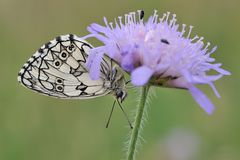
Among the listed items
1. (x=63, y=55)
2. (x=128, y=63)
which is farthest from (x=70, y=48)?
(x=128, y=63)

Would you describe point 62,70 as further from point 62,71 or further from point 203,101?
point 203,101

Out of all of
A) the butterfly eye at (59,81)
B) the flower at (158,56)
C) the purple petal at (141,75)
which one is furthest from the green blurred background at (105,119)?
the purple petal at (141,75)

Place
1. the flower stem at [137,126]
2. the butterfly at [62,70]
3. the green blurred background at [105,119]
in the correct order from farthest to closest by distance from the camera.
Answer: the green blurred background at [105,119]
the butterfly at [62,70]
the flower stem at [137,126]

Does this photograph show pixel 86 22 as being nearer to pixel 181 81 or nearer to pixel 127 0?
pixel 127 0

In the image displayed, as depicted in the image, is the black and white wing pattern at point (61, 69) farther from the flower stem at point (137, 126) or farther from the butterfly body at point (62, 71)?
the flower stem at point (137, 126)

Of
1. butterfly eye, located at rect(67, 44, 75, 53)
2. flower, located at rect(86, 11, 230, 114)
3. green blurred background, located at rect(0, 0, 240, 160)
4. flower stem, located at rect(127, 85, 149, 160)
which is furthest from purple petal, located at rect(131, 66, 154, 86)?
green blurred background, located at rect(0, 0, 240, 160)

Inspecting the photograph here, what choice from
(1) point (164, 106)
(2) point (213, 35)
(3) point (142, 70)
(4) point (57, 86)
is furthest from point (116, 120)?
(3) point (142, 70)

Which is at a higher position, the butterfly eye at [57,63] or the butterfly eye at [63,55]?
the butterfly eye at [63,55]
